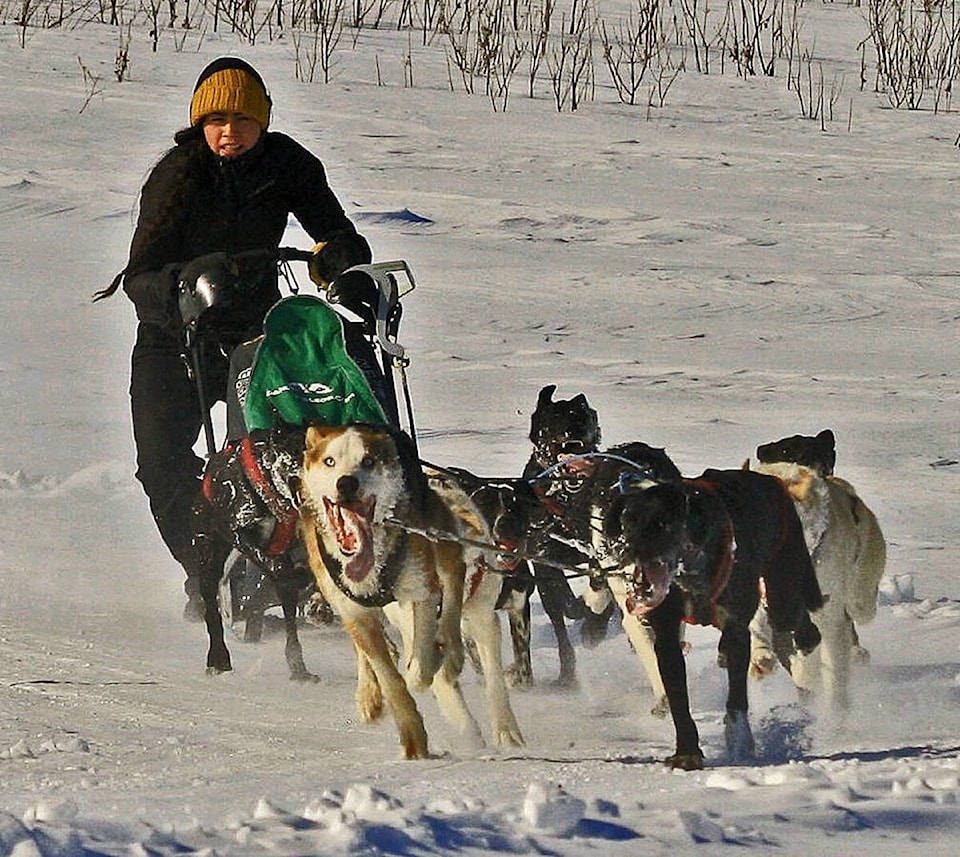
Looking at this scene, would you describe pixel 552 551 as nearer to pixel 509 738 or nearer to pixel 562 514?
pixel 562 514

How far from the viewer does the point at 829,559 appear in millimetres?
4559

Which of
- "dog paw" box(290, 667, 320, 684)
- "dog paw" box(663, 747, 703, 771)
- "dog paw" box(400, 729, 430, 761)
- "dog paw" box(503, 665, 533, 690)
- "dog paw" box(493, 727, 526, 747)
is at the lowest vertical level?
"dog paw" box(290, 667, 320, 684)

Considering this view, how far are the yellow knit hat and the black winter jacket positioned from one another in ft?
0.49

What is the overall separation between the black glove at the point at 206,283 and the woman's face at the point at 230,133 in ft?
1.28

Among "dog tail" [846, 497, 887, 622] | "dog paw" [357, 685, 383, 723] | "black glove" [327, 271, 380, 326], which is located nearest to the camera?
"dog paw" [357, 685, 383, 723]

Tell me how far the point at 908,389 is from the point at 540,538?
13.0 ft

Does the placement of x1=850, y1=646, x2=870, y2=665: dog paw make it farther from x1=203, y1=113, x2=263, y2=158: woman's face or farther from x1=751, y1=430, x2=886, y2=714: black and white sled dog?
x1=203, y1=113, x2=263, y2=158: woman's face

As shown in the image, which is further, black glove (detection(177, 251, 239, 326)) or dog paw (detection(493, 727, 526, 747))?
black glove (detection(177, 251, 239, 326))

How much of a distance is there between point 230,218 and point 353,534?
164 centimetres

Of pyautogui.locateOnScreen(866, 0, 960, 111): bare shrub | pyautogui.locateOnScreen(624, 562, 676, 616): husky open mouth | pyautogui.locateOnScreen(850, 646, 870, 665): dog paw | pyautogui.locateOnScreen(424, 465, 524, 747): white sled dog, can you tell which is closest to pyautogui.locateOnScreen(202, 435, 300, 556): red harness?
pyautogui.locateOnScreen(424, 465, 524, 747): white sled dog

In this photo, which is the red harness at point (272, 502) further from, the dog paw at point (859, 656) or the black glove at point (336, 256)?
the dog paw at point (859, 656)

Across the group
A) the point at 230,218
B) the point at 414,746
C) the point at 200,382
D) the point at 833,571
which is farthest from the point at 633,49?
the point at 414,746

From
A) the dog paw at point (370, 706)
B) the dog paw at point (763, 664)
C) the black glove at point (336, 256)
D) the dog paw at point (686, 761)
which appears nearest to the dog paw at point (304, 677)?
the dog paw at point (370, 706)

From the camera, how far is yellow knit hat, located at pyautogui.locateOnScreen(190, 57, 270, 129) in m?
5.05
